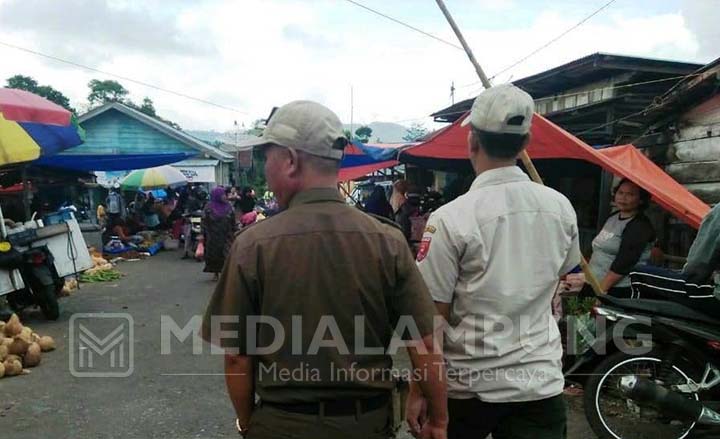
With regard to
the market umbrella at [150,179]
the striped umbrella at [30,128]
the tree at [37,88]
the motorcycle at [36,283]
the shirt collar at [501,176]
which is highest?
the tree at [37,88]

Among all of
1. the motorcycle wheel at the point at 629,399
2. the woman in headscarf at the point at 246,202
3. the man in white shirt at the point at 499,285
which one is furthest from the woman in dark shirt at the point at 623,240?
the woman in headscarf at the point at 246,202

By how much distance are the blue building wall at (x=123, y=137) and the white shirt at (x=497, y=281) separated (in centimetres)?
1862

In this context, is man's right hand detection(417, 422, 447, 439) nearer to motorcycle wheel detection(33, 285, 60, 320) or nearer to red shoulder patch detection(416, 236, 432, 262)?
red shoulder patch detection(416, 236, 432, 262)

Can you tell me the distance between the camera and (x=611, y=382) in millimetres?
3461

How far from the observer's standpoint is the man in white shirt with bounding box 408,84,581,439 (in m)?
1.85

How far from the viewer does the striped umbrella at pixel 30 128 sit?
18.9 ft

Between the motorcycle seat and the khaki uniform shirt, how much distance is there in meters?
2.32

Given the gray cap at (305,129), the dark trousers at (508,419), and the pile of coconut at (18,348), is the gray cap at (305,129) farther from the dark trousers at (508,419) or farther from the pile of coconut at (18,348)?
the pile of coconut at (18,348)

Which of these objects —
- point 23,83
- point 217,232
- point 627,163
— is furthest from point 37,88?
point 627,163

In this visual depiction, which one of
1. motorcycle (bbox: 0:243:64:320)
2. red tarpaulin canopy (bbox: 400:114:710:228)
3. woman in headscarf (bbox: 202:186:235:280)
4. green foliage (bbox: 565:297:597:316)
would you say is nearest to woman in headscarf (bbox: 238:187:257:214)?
woman in headscarf (bbox: 202:186:235:280)

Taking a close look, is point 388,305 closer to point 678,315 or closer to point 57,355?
point 678,315

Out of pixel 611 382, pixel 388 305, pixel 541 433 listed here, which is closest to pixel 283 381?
pixel 388 305

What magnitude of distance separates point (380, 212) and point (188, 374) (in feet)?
19.2

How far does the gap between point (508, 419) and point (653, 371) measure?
2019 mm
